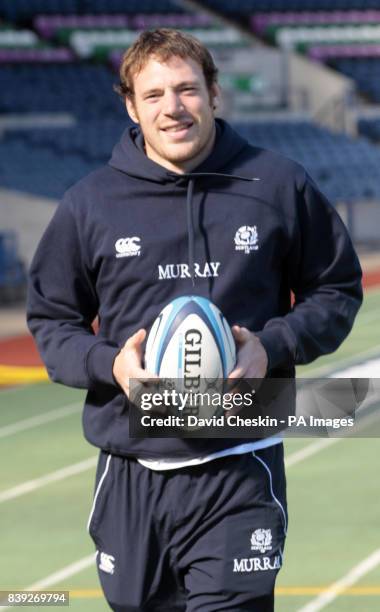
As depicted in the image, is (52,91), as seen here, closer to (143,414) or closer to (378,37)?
(378,37)

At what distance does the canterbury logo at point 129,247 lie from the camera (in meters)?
3.53

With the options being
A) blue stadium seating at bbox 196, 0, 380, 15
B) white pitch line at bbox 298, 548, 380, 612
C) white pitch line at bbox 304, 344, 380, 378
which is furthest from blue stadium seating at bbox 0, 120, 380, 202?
white pitch line at bbox 298, 548, 380, 612

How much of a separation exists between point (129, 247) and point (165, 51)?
45 cm

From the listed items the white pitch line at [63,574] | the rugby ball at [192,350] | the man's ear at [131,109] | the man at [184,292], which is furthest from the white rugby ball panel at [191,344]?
the white pitch line at [63,574]

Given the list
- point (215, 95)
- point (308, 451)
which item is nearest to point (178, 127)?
point (215, 95)

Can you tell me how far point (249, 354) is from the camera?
3338 millimetres

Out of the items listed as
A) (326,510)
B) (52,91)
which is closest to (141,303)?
(326,510)

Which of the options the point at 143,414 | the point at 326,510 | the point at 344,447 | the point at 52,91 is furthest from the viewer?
the point at 52,91

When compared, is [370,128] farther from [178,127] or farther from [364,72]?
[178,127]

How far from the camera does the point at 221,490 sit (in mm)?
3566

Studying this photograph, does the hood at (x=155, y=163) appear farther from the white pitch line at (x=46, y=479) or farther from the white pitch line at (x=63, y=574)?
the white pitch line at (x=46, y=479)

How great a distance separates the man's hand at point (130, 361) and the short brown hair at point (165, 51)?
621 mm

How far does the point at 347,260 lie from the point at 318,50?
132 feet

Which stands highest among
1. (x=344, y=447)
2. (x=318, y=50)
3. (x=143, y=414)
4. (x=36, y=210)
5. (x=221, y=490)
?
(x=143, y=414)
